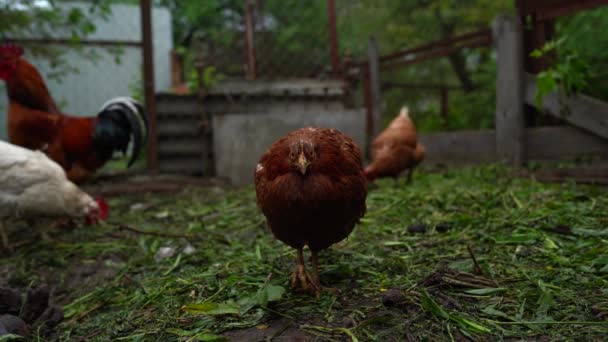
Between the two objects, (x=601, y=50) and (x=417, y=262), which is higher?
(x=601, y=50)

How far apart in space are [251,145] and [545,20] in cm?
390

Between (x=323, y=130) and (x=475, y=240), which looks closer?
(x=323, y=130)

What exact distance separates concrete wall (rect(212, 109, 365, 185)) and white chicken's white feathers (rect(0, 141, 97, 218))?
263 centimetres

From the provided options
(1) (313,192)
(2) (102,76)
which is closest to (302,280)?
(1) (313,192)

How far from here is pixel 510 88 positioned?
4816 millimetres

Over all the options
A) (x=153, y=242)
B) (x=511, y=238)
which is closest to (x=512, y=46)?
(x=511, y=238)

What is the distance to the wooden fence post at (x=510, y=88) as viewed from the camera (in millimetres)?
4750

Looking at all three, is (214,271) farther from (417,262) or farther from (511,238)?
(511,238)

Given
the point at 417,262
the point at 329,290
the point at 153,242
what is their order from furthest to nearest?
the point at 153,242 < the point at 417,262 < the point at 329,290

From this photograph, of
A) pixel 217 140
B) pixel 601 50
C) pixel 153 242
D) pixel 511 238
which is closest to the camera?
pixel 511 238

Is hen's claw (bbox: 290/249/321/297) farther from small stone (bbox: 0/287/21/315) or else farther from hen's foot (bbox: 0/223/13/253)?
hen's foot (bbox: 0/223/13/253)

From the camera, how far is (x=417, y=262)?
243 centimetres

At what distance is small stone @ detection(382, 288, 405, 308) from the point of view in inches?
73.0

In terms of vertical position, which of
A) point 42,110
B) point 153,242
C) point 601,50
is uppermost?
point 601,50
